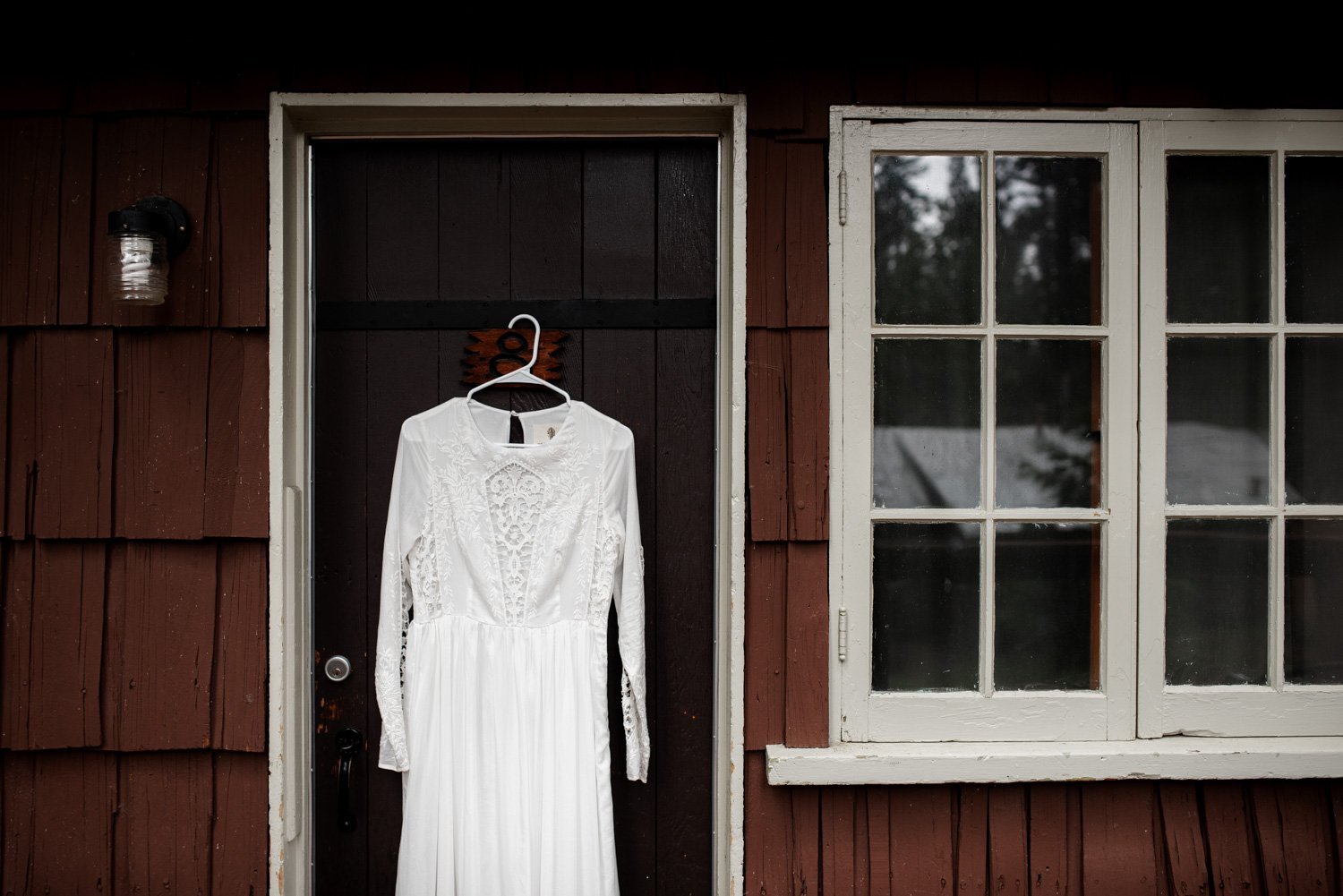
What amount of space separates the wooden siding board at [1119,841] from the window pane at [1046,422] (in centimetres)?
61

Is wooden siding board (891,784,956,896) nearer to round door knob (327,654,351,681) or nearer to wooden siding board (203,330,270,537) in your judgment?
round door knob (327,654,351,681)

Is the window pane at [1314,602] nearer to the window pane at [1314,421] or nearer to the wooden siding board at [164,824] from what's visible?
the window pane at [1314,421]

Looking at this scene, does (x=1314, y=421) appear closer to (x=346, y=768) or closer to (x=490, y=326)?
(x=490, y=326)

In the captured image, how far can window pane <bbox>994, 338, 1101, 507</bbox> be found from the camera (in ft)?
5.22

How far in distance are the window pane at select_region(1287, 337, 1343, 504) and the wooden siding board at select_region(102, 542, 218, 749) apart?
2.24 m

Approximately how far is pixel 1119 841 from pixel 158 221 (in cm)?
228

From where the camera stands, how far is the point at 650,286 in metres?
1.67

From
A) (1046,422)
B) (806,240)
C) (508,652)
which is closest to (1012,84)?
(806,240)

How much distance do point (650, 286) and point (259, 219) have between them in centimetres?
80

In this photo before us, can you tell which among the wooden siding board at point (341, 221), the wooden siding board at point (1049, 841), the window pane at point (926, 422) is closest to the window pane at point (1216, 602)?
the wooden siding board at point (1049, 841)

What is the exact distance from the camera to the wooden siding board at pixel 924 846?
1573 millimetres

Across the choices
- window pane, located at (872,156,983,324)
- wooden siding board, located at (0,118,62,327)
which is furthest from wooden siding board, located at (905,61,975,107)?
wooden siding board, located at (0,118,62,327)

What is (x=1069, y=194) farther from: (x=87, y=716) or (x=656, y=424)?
(x=87, y=716)

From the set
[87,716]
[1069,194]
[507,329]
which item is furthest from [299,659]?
[1069,194]
